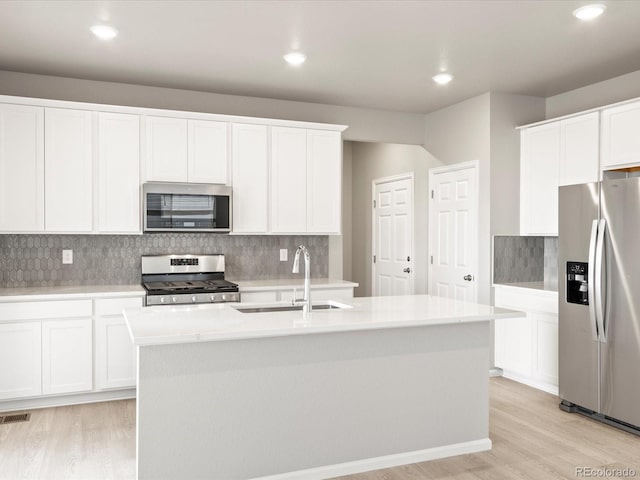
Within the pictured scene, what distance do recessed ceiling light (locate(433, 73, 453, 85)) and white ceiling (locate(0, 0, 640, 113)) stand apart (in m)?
0.07

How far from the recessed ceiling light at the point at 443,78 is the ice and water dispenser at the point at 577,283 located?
1.81 m

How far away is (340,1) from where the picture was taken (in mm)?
3055

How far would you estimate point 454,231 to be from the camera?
5441 millimetres

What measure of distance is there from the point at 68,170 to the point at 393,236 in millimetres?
3857

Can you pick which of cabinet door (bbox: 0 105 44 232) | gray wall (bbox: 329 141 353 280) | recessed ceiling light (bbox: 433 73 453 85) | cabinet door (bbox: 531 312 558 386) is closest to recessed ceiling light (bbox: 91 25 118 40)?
cabinet door (bbox: 0 105 44 232)

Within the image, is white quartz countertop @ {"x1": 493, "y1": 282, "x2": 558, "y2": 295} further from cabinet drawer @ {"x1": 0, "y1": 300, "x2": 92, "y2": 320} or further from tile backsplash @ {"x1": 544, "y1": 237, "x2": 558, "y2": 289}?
cabinet drawer @ {"x1": 0, "y1": 300, "x2": 92, "y2": 320}

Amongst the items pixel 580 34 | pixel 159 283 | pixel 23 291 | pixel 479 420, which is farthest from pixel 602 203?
pixel 23 291

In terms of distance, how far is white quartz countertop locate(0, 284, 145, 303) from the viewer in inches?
154

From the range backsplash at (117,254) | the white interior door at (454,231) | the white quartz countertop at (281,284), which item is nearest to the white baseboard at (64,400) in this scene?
the range backsplash at (117,254)

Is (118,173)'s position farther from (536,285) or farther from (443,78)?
(536,285)

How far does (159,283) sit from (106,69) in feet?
5.95

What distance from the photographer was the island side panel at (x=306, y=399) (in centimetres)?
257

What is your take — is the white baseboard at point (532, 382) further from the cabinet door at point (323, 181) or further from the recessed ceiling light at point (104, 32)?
the recessed ceiling light at point (104, 32)

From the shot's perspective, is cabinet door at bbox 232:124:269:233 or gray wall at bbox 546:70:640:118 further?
cabinet door at bbox 232:124:269:233
